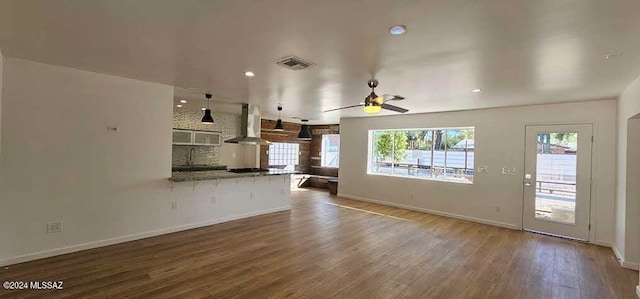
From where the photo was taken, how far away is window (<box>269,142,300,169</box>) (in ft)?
35.1

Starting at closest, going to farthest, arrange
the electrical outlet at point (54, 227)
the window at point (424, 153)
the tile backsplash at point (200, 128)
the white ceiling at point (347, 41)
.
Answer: the white ceiling at point (347, 41), the electrical outlet at point (54, 227), the window at point (424, 153), the tile backsplash at point (200, 128)

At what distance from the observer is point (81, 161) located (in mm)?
3807

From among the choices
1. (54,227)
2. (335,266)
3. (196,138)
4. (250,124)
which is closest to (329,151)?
(196,138)

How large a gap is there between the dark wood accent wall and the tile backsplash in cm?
147

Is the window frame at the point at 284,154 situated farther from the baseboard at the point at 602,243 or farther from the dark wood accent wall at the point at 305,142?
the baseboard at the point at 602,243

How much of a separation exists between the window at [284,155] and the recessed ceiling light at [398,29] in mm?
8599

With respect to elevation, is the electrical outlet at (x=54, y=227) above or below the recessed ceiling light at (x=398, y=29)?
below

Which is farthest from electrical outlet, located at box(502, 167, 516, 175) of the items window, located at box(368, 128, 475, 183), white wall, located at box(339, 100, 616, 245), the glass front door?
window, located at box(368, 128, 475, 183)

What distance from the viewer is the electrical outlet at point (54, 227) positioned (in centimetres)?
359

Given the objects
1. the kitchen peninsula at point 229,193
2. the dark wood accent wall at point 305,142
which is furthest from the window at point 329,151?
the kitchen peninsula at point 229,193

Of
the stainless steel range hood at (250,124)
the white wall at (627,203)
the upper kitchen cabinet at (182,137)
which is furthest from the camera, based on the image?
the upper kitchen cabinet at (182,137)

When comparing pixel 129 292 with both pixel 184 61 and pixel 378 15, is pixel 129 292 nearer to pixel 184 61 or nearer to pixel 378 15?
pixel 184 61

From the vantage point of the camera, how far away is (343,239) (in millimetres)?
4629

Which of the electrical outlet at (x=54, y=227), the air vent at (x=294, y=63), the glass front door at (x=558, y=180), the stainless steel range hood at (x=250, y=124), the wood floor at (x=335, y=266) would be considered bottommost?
the wood floor at (x=335, y=266)
